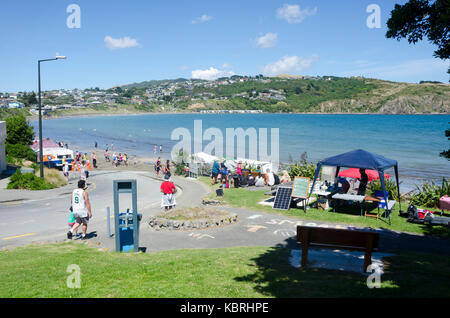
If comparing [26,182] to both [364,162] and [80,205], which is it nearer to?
[80,205]

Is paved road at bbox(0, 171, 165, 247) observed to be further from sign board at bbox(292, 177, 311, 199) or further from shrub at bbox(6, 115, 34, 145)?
shrub at bbox(6, 115, 34, 145)

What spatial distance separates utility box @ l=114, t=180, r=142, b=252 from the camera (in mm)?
8094

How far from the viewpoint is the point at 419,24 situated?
7.34 m

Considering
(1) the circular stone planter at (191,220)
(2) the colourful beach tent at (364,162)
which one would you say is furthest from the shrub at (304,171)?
(1) the circular stone planter at (191,220)

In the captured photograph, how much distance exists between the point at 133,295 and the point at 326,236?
3.58 metres

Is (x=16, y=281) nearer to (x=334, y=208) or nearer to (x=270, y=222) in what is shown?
(x=270, y=222)

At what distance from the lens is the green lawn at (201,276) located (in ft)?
16.7

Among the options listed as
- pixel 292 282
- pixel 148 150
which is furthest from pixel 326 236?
pixel 148 150

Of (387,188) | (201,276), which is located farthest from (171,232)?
(387,188)

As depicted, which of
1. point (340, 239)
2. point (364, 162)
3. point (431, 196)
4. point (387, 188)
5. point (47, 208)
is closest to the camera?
point (340, 239)

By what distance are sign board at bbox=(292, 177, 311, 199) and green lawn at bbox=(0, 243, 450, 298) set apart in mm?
5948

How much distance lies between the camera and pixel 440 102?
160375 mm

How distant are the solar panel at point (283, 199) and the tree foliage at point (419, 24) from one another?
24.6 ft

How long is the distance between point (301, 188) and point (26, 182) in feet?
48.1
